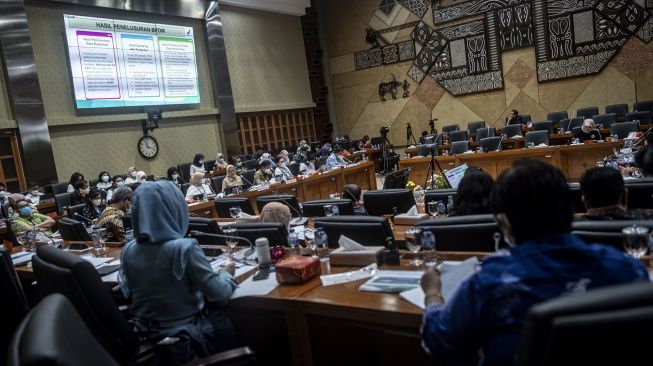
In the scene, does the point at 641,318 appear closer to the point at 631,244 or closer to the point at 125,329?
the point at 631,244

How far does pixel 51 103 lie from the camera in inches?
369

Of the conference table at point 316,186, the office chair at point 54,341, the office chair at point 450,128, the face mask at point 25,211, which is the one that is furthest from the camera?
the office chair at point 450,128

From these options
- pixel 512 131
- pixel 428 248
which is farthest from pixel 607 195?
pixel 512 131

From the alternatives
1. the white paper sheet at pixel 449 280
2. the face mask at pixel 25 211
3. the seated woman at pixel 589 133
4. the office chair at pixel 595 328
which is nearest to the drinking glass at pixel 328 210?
the white paper sheet at pixel 449 280

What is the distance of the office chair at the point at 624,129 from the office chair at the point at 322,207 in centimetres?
562

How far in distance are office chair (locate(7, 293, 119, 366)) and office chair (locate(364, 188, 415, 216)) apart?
2.68 m

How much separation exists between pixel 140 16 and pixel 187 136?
283 centimetres

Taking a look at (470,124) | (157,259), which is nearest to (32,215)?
(157,259)

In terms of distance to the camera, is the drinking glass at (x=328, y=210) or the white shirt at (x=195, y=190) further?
the white shirt at (x=195, y=190)

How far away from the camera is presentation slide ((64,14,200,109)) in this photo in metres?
9.69

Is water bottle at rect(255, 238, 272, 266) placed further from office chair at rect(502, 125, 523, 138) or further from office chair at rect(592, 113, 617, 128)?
office chair at rect(592, 113, 617, 128)

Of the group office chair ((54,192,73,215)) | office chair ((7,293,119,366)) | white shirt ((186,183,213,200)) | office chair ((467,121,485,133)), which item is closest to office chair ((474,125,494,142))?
office chair ((467,121,485,133))

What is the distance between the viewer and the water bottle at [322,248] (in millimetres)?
2430

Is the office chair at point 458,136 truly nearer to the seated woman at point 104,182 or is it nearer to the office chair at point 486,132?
the office chair at point 486,132
